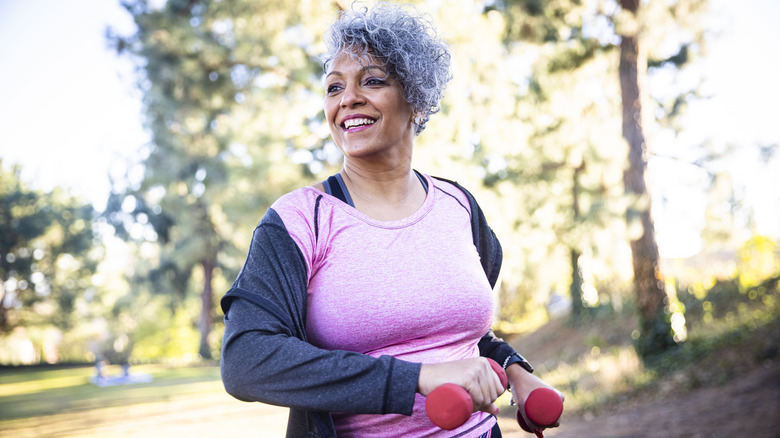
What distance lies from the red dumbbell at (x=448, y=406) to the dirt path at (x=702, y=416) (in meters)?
5.93

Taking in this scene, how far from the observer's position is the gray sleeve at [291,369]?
3.60 ft

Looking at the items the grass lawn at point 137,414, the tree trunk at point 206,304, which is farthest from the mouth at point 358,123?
the tree trunk at point 206,304

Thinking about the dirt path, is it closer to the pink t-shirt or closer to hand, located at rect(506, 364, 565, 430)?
hand, located at rect(506, 364, 565, 430)

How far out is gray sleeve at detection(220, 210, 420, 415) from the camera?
1.10 m

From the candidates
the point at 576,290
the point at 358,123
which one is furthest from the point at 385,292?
the point at 576,290

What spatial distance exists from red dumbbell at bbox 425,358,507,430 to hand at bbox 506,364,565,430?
1.70ft

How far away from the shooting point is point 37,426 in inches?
324

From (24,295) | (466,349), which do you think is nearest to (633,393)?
(466,349)

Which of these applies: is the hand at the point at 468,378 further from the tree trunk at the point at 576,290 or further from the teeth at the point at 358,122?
the tree trunk at the point at 576,290

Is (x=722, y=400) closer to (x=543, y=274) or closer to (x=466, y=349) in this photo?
(x=466, y=349)

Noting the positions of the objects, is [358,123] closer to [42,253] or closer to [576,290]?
[576,290]

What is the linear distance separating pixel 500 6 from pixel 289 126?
5703 millimetres

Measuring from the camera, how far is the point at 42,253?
94.5 ft

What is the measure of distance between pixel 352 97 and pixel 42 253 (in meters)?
32.7
